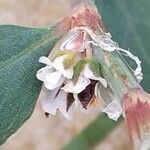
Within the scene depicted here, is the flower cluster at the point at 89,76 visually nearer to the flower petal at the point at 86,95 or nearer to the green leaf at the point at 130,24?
the flower petal at the point at 86,95

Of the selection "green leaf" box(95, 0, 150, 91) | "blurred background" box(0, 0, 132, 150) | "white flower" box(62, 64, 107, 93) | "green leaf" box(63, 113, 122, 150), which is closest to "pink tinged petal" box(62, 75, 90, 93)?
"white flower" box(62, 64, 107, 93)

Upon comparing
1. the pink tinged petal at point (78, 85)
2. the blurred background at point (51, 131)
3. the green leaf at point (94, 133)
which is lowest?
the blurred background at point (51, 131)

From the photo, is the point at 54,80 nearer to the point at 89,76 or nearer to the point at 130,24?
the point at 89,76

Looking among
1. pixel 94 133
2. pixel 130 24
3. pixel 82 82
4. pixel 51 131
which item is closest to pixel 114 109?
pixel 82 82

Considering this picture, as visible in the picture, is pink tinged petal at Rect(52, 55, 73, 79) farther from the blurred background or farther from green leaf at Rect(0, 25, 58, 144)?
the blurred background

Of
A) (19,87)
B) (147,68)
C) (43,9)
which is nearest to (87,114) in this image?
(43,9)

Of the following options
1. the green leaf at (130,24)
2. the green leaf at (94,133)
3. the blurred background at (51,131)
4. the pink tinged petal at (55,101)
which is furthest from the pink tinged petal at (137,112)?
the blurred background at (51,131)

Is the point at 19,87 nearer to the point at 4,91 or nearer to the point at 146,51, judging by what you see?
the point at 4,91
